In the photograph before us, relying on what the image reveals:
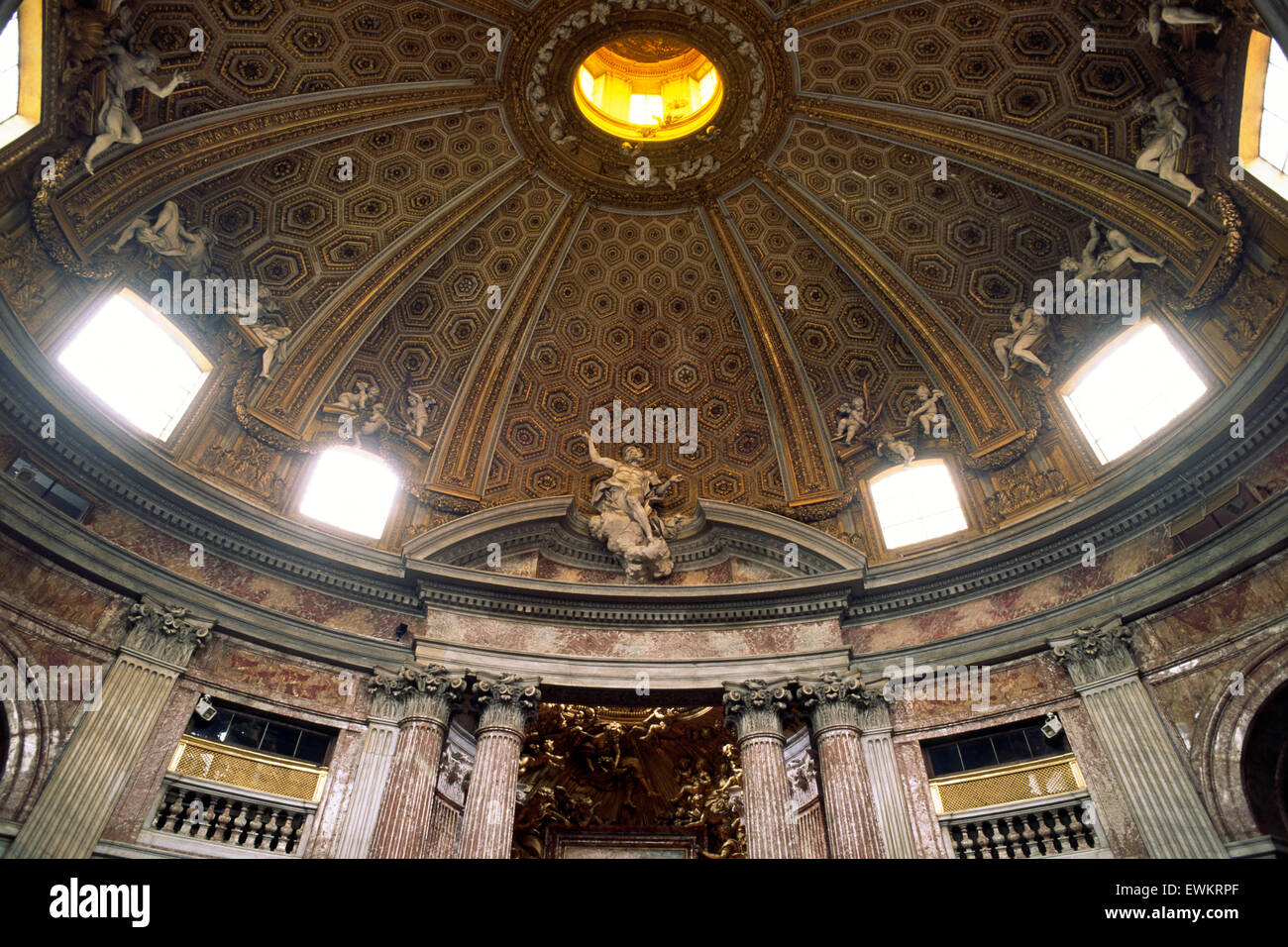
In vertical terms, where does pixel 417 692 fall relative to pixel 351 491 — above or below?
below

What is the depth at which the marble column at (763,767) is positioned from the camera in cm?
1351

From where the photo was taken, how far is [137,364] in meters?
15.7

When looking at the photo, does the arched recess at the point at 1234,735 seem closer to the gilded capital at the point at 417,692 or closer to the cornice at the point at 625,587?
the cornice at the point at 625,587

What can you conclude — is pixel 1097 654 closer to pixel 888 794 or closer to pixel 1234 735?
pixel 1234 735

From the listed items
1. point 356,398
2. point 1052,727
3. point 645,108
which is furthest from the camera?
point 645,108

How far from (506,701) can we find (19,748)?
738 centimetres

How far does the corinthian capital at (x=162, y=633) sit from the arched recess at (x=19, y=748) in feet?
4.93

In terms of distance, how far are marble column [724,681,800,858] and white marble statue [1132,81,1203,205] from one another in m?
11.9

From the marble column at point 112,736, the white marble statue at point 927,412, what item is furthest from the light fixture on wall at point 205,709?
the white marble statue at point 927,412

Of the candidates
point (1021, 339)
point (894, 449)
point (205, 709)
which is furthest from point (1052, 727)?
point (205, 709)
